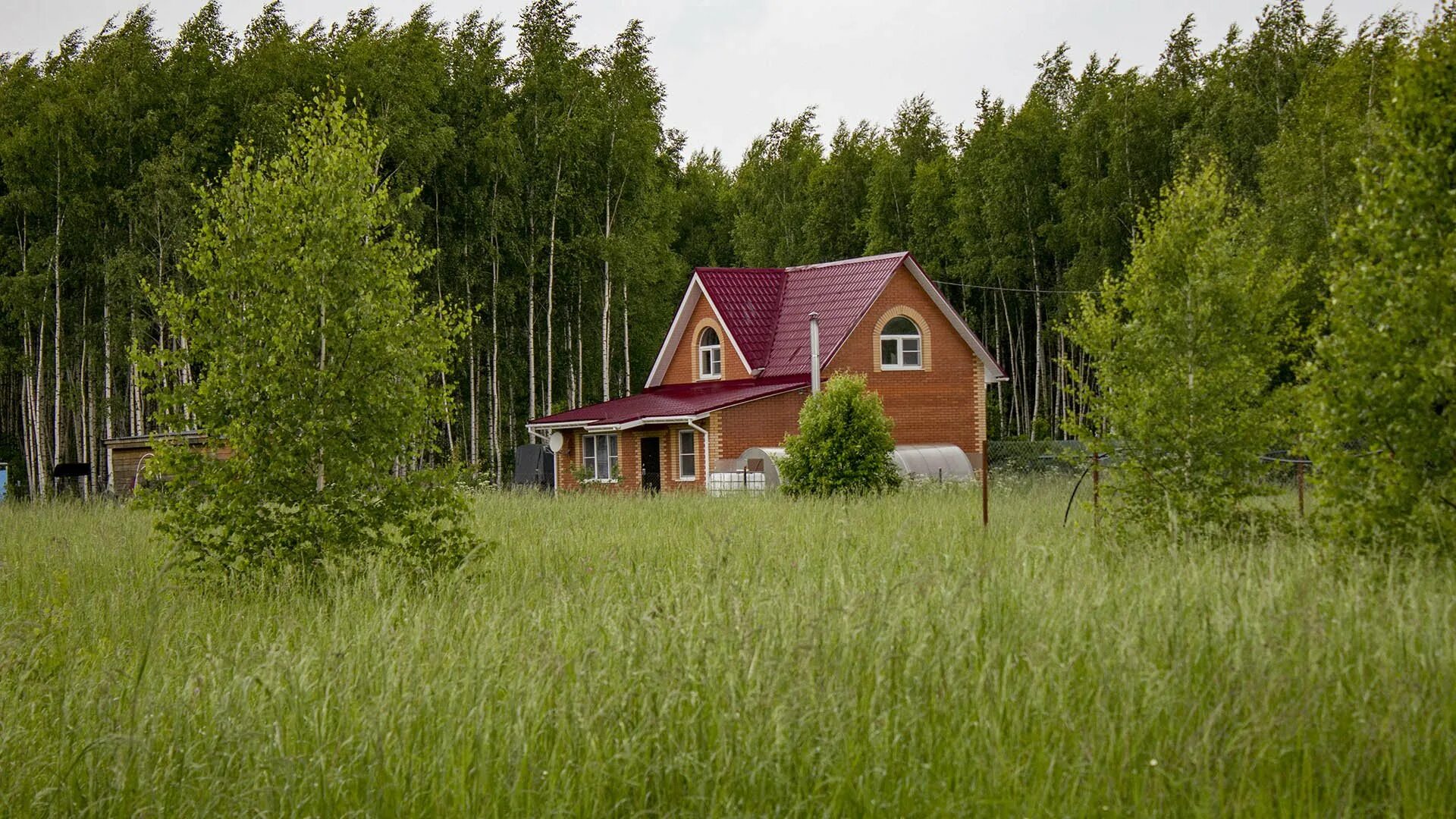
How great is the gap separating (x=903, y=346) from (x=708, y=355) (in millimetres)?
5537

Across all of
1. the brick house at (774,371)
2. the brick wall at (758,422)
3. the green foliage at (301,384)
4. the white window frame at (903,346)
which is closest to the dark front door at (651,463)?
the brick house at (774,371)

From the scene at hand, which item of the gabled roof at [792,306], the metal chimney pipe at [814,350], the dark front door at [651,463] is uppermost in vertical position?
the gabled roof at [792,306]

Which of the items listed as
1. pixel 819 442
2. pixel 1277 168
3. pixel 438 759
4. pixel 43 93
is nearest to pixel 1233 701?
pixel 438 759

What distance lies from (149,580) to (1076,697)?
7.21m

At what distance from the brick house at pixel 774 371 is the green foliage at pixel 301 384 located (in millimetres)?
18243

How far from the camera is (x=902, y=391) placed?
101 feet

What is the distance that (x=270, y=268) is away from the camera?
956 cm

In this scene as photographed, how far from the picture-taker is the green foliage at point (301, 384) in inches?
368

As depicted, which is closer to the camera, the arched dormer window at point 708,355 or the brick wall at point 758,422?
the brick wall at point 758,422

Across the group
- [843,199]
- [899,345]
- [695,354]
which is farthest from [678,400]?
[843,199]

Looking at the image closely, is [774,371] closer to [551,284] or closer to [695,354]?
[695,354]

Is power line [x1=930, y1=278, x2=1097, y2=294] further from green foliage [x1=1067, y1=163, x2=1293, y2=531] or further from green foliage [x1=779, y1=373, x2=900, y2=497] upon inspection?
green foliage [x1=1067, y1=163, x2=1293, y2=531]

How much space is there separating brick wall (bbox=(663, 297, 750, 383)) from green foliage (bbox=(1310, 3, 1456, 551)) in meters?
23.9

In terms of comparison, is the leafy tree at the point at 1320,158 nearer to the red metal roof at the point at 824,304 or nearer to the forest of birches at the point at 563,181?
the forest of birches at the point at 563,181
